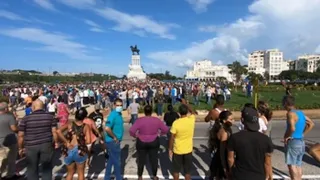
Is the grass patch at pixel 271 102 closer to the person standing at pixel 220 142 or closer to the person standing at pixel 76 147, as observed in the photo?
the person standing at pixel 220 142

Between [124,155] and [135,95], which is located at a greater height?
[135,95]

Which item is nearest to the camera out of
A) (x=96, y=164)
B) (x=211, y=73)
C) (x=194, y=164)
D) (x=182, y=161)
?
(x=182, y=161)

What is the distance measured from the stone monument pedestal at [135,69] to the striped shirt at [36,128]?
84.3m

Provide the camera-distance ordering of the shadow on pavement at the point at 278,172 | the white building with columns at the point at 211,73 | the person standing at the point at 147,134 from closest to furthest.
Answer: the person standing at the point at 147,134
the shadow on pavement at the point at 278,172
the white building with columns at the point at 211,73

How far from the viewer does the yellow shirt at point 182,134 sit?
204 inches

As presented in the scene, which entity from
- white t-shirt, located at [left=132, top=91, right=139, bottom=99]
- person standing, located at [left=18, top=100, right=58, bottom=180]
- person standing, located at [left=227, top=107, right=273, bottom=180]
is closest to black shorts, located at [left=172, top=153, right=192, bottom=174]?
person standing, located at [left=227, top=107, right=273, bottom=180]

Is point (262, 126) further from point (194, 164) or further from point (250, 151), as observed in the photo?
point (250, 151)

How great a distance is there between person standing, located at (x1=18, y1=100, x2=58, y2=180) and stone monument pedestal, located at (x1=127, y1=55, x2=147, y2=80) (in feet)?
276

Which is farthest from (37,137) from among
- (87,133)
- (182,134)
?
(182,134)

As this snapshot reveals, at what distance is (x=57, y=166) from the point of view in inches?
281

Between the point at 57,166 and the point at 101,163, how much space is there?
107cm

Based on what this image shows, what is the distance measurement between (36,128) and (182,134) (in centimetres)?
252

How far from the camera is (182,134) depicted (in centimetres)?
520

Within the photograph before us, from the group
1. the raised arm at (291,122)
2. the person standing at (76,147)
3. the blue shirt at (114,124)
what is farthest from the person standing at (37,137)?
the raised arm at (291,122)
